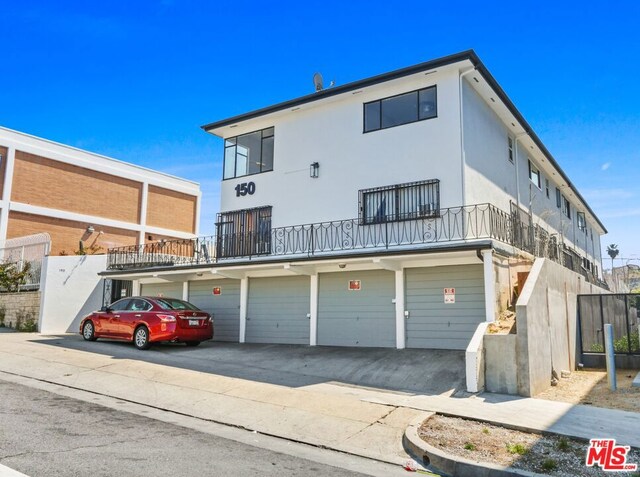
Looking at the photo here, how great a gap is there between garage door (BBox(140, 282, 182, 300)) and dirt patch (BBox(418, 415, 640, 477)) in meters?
13.5

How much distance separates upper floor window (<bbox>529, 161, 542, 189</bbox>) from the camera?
2038 centimetres

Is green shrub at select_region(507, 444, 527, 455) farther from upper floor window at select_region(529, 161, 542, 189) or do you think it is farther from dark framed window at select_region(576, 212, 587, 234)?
dark framed window at select_region(576, 212, 587, 234)

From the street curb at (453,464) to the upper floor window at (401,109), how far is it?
10.0 m

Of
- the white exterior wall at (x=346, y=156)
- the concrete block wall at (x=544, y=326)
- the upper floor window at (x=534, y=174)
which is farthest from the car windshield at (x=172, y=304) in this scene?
the upper floor window at (x=534, y=174)

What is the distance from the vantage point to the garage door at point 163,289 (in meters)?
18.9

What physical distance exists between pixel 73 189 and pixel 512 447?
94.4 ft

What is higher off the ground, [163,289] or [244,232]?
[244,232]

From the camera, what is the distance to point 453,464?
5.74 meters

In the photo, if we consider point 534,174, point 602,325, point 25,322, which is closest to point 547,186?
point 534,174

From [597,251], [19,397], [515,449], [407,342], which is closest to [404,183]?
[407,342]

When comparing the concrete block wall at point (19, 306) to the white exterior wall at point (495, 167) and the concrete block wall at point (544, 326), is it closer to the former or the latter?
the white exterior wall at point (495, 167)

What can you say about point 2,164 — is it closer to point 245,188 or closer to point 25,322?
point 25,322

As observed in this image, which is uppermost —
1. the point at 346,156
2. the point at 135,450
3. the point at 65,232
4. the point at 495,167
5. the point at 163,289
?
the point at 346,156

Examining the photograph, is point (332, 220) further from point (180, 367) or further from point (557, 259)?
point (557, 259)
